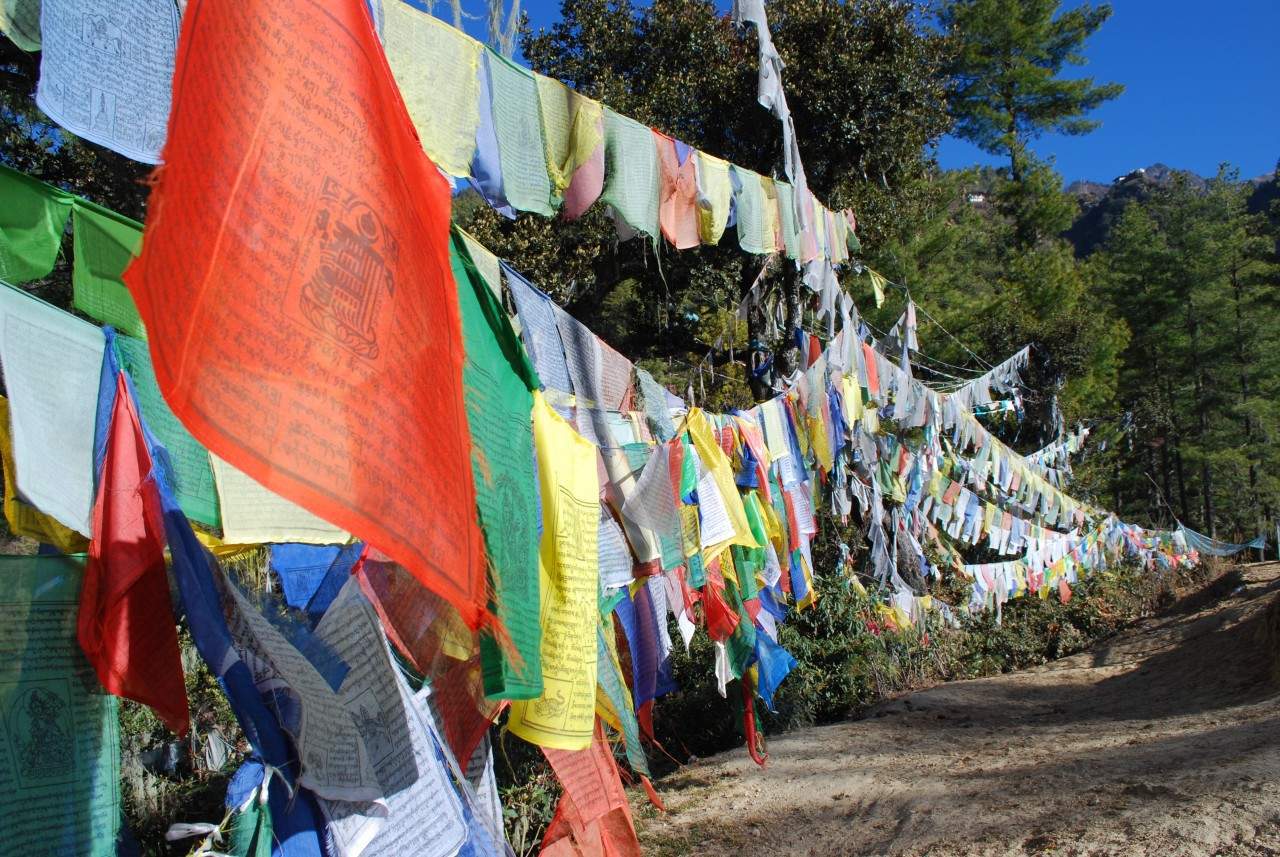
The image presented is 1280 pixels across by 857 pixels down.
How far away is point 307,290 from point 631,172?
340 centimetres

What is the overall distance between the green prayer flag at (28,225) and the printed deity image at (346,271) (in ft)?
3.43

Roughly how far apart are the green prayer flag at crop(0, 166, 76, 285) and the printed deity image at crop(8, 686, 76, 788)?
0.90 meters

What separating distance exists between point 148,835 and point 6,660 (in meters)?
4.85

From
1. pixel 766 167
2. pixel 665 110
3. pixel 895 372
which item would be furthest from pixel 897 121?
pixel 895 372

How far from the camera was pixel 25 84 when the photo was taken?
15.7ft

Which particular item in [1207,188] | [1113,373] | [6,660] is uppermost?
[1207,188]

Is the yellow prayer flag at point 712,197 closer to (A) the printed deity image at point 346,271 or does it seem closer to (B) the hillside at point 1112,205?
(A) the printed deity image at point 346,271

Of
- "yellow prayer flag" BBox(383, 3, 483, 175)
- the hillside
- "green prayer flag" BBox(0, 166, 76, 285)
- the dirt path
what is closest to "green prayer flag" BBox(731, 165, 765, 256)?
"yellow prayer flag" BBox(383, 3, 483, 175)

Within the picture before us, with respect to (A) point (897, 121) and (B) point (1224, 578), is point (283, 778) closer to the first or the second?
(A) point (897, 121)

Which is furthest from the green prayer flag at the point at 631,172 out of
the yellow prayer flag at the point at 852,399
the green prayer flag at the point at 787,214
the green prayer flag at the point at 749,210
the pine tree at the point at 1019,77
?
the pine tree at the point at 1019,77

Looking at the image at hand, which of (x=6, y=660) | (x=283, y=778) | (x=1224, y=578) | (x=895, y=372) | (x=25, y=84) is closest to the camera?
(x=6, y=660)

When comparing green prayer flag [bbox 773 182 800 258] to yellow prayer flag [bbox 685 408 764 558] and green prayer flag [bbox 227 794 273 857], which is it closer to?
yellow prayer flag [bbox 685 408 764 558]

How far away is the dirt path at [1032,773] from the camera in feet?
15.9

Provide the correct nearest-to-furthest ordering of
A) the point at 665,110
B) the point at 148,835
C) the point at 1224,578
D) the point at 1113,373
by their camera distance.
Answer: the point at 148,835 < the point at 665,110 < the point at 1224,578 < the point at 1113,373
